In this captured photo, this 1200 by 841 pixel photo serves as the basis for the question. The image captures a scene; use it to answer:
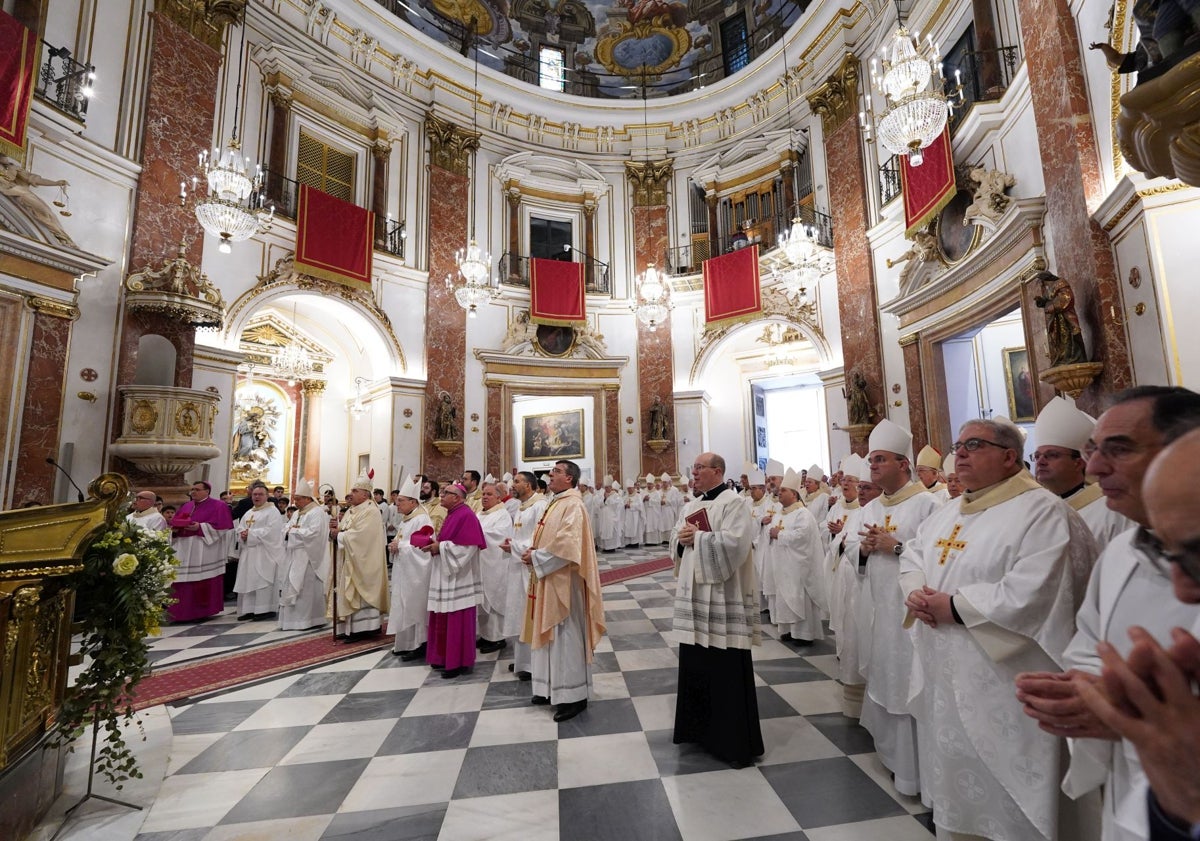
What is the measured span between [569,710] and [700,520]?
5.37ft

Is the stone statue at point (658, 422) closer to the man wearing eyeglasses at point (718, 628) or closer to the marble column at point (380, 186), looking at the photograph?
the marble column at point (380, 186)

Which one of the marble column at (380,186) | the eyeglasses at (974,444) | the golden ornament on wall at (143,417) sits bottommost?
the eyeglasses at (974,444)

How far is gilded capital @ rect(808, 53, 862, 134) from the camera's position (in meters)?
12.0

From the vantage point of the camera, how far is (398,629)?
529 cm

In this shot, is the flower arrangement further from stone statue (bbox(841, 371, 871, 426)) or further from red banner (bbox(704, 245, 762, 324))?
red banner (bbox(704, 245, 762, 324))

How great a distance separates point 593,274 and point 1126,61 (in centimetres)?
1327

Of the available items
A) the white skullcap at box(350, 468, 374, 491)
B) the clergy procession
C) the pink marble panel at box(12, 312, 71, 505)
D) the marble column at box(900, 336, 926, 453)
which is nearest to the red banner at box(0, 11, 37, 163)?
the pink marble panel at box(12, 312, 71, 505)

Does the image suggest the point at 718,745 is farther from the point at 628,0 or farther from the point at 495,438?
the point at 628,0

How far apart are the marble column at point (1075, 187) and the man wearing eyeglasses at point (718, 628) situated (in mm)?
4038

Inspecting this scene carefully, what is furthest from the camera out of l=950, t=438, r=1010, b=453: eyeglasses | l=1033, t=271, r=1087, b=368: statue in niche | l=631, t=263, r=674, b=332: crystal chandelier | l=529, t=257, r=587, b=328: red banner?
l=529, t=257, r=587, b=328: red banner

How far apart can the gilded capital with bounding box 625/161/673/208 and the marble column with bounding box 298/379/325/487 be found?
9.85 metres

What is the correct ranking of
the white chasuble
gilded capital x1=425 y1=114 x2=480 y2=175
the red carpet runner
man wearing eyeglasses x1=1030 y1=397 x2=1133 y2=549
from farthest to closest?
gilded capital x1=425 y1=114 x2=480 y2=175
the red carpet runner
man wearing eyeglasses x1=1030 y1=397 x2=1133 y2=549
the white chasuble

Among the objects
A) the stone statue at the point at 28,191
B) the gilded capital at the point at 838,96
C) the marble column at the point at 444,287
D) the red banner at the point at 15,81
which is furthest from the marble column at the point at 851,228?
the red banner at the point at 15,81

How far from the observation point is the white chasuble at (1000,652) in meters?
1.99
